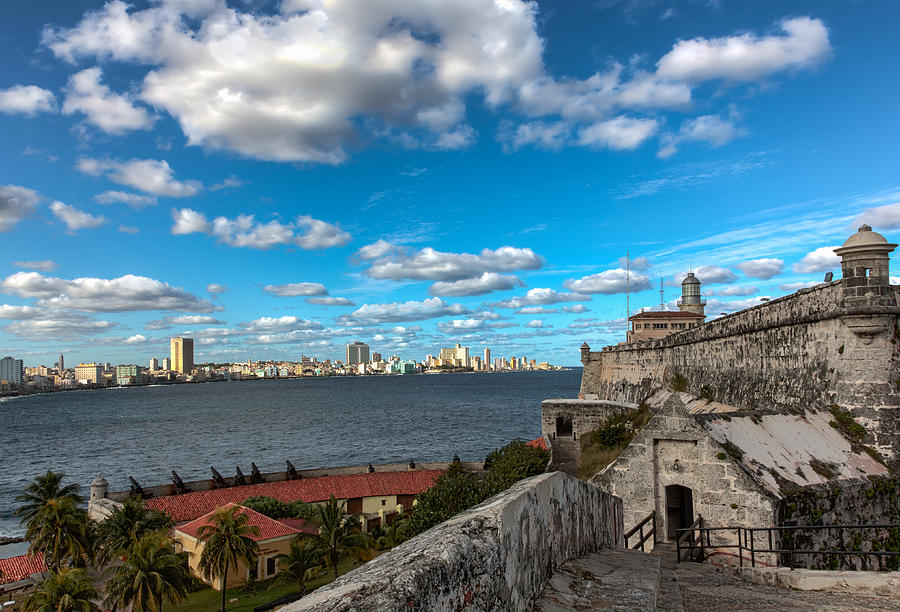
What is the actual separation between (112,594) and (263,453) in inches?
2138

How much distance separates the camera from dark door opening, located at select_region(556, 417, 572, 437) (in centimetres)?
4106

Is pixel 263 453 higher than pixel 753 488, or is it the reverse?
pixel 753 488

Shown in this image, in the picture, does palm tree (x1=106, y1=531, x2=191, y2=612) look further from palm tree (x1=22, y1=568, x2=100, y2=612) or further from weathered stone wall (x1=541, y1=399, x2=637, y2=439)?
weathered stone wall (x1=541, y1=399, x2=637, y2=439)

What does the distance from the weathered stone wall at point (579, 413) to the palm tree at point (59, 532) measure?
29923 mm

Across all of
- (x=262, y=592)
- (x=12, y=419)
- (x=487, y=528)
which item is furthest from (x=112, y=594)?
(x=12, y=419)

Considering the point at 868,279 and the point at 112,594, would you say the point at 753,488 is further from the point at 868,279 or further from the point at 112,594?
the point at 112,594

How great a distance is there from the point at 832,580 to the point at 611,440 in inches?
970

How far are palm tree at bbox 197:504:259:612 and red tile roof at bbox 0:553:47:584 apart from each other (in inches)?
450

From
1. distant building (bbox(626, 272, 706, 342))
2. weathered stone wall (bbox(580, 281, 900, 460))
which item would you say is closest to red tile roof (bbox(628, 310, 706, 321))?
distant building (bbox(626, 272, 706, 342))

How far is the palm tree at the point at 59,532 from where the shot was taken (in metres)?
29.6

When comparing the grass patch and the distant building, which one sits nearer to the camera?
the grass patch

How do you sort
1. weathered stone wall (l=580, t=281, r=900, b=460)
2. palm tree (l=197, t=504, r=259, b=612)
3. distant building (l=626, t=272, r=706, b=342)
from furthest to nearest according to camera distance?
distant building (l=626, t=272, r=706, b=342), palm tree (l=197, t=504, r=259, b=612), weathered stone wall (l=580, t=281, r=900, b=460)

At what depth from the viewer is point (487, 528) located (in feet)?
9.72

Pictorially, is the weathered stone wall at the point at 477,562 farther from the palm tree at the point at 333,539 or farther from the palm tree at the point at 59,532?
the palm tree at the point at 59,532
